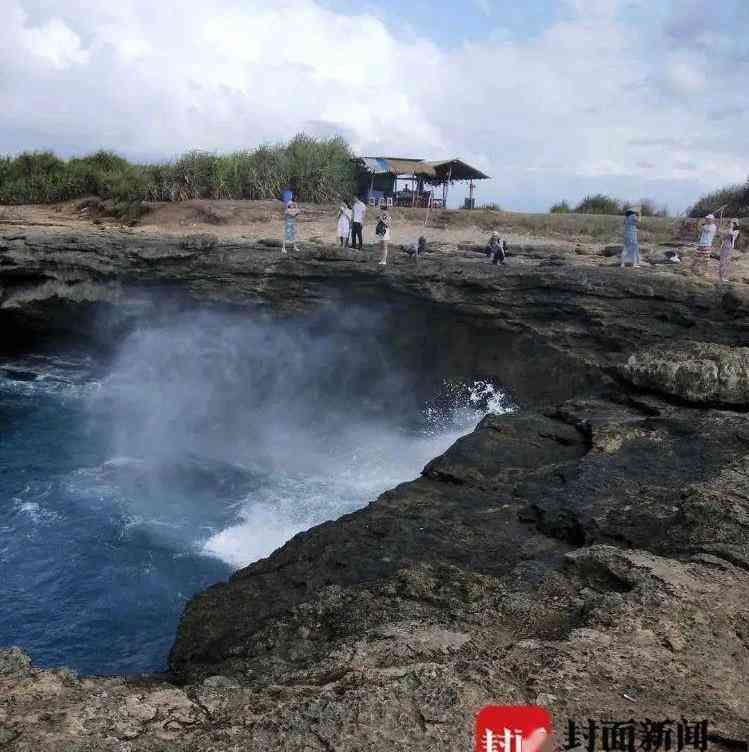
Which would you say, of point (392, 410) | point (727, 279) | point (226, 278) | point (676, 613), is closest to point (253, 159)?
point (226, 278)

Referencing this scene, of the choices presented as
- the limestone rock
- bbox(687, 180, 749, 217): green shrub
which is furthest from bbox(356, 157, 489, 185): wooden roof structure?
the limestone rock

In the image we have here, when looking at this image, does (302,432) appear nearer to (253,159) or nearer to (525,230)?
(525,230)

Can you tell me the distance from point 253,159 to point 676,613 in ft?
81.8

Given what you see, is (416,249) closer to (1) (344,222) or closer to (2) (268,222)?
(1) (344,222)

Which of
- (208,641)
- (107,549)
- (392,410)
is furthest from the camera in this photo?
(392,410)

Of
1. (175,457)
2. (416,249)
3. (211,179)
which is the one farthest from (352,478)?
(211,179)

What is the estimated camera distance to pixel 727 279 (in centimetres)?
1446

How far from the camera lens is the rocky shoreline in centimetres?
331

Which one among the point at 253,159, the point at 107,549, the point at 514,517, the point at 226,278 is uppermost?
the point at 253,159

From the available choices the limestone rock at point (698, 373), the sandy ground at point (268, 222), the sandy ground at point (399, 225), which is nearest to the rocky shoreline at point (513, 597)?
the limestone rock at point (698, 373)

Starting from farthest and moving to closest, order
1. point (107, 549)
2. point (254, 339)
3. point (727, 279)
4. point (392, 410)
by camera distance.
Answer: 1. point (254, 339)
2. point (392, 410)
3. point (727, 279)
4. point (107, 549)

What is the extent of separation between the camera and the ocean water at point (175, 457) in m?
8.75

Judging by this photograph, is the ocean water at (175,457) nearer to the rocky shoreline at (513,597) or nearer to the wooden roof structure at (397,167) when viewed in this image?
the rocky shoreline at (513,597)

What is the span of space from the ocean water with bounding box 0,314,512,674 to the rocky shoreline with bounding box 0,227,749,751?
308 centimetres
